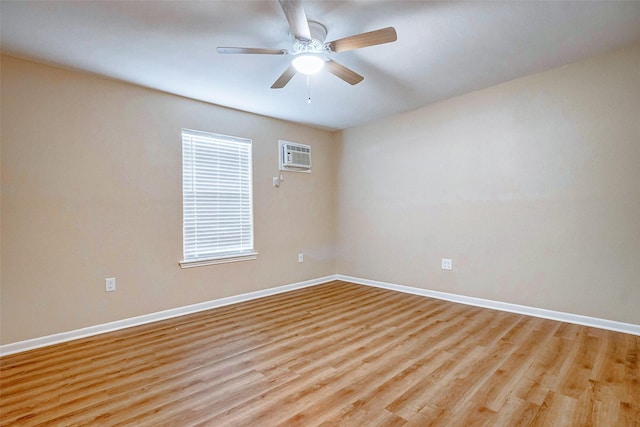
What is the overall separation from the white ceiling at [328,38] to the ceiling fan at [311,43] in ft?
0.51

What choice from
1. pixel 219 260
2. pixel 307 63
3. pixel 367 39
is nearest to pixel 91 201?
pixel 219 260

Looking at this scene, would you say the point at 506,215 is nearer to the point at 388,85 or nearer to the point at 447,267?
the point at 447,267

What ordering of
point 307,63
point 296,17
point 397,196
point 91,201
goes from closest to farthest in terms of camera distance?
point 296,17
point 307,63
point 91,201
point 397,196

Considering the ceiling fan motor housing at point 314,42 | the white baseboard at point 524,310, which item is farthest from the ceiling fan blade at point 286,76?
the white baseboard at point 524,310

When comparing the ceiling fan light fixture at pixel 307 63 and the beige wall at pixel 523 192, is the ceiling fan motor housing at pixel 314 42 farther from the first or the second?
the beige wall at pixel 523 192

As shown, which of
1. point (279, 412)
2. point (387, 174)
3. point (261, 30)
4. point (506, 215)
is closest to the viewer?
point (279, 412)

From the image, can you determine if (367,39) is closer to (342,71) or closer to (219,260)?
(342,71)

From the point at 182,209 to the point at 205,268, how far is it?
0.74 m

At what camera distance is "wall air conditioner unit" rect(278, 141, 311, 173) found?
442 cm

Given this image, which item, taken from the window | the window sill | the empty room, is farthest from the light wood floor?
the window

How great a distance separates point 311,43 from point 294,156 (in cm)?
233

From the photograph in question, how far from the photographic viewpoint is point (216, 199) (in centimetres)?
383

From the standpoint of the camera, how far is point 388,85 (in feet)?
10.9

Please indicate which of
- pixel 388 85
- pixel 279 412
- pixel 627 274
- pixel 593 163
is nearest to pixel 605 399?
pixel 627 274
